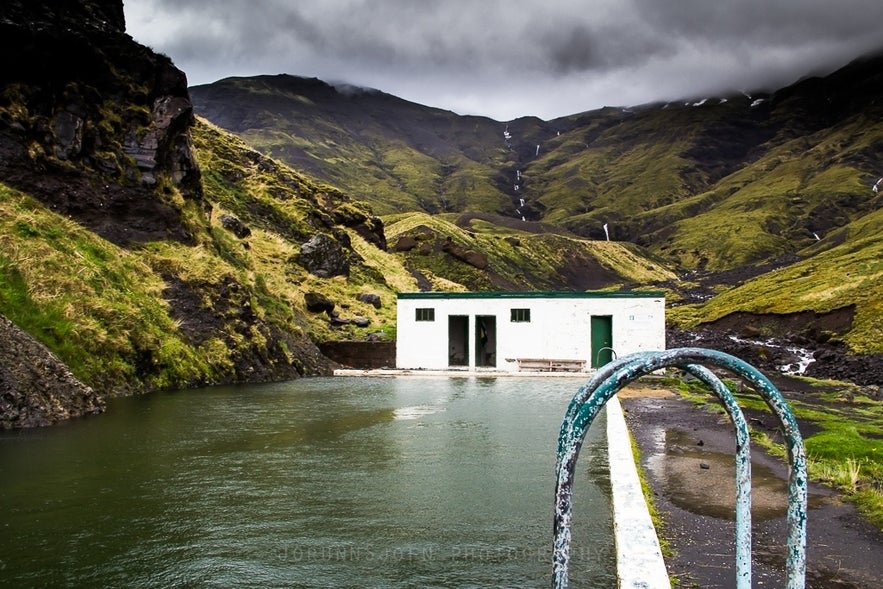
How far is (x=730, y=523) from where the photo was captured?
6.87 m

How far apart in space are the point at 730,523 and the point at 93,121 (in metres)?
28.1

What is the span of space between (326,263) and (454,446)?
3399 centimetres

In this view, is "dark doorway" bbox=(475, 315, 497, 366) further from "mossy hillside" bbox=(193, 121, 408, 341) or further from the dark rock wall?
"mossy hillside" bbox=(193, 121, 408, 341)

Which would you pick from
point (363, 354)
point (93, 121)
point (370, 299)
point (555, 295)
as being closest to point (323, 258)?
point (370, 299)

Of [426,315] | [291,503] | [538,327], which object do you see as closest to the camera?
[291,503]

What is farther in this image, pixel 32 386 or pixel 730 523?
pixel 32 386

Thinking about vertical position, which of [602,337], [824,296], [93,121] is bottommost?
[602,337]

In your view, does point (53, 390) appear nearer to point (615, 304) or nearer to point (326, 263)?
point (615, 304)

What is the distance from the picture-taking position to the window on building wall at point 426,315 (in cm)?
3350

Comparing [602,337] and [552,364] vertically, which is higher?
[602,337]

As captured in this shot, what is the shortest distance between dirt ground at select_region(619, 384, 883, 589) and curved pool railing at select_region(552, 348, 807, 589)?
154 centimetres

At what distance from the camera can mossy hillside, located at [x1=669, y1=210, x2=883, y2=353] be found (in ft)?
144

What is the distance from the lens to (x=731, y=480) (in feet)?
28.9

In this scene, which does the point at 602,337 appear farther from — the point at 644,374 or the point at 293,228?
the point at 644,374
